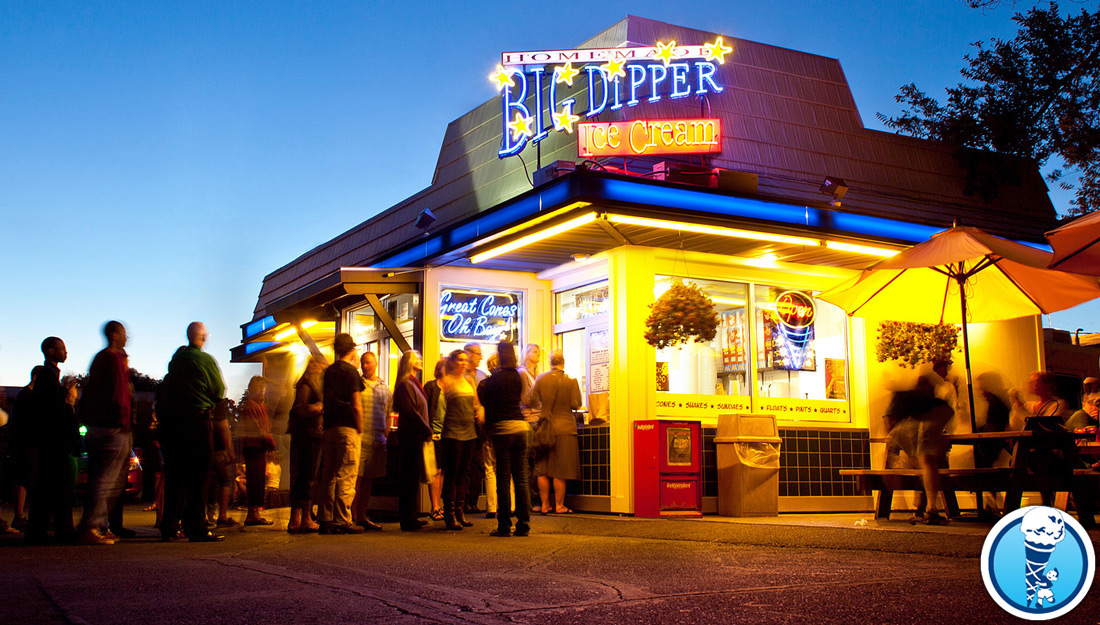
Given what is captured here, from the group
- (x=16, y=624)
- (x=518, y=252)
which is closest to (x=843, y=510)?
(x=518, y=252)

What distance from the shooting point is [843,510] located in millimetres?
12430

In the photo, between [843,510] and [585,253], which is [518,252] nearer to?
[585,253]

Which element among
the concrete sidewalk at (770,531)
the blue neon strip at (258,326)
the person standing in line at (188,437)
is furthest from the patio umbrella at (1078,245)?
the blue neon strip at (258,326)

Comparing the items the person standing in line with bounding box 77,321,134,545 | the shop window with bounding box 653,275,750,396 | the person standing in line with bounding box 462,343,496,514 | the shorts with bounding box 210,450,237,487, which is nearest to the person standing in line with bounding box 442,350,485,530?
the person standing in line with bounding box 462,343,496,514

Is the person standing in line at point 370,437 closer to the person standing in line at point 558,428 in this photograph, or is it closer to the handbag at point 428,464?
the handbag at point 428,464

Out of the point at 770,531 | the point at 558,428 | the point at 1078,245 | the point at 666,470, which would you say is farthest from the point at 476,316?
the point at 1078,245

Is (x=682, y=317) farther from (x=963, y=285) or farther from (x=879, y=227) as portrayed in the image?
(x=879, y=227)

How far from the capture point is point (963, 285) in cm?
1004

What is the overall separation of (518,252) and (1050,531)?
9178 millimetres

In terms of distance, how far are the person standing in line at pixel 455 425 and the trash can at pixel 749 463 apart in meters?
3.20

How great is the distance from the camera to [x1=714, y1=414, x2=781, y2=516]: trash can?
36.3ft

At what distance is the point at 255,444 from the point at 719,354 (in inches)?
233

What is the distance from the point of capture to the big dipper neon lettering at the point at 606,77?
12.2 meters

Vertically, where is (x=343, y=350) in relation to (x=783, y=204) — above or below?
below
